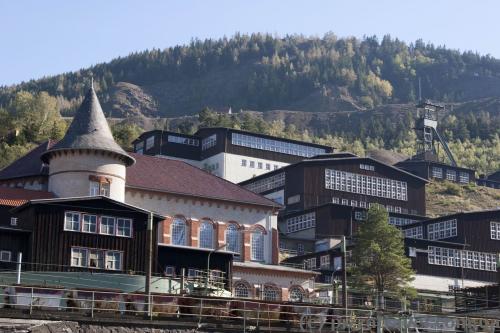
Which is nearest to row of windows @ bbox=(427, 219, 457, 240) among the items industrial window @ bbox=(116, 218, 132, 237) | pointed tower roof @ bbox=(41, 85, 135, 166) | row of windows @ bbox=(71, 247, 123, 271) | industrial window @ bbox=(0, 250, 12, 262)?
pointed tower roof @ bbox=(41, 85, 135, 166)

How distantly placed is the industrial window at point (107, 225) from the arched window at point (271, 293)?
17652 mm

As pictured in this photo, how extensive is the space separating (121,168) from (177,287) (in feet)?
48.7

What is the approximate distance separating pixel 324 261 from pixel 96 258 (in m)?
34.2

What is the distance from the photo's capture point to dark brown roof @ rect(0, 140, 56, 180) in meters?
71.6

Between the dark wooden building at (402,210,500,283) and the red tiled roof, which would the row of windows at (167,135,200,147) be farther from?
the red tiled roof

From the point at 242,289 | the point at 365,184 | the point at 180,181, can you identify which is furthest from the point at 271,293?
the point at 365,184

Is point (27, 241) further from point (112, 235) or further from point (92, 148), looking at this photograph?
point (92, 148)

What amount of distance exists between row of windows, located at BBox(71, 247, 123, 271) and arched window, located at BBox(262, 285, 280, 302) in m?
17.3

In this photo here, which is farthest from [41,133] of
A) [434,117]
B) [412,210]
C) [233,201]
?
[434,117]

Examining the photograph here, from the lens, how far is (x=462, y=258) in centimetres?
9281

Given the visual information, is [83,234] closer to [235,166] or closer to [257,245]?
[257,245]

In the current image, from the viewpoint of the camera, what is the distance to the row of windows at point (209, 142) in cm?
12706

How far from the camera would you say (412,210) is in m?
117

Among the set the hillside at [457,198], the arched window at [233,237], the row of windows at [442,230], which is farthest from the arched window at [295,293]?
the hillside at [457,198]
